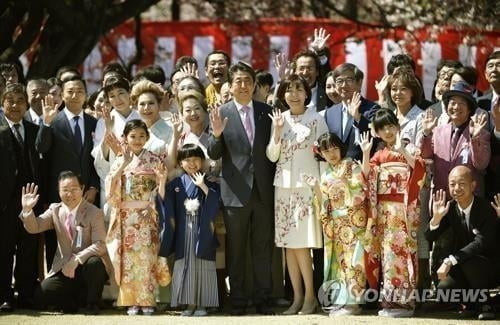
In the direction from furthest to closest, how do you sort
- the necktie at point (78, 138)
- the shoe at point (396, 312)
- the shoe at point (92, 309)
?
the necktie at point (78, 138)
the shoe at point (92, 309)
the shoe at point (396, 312)

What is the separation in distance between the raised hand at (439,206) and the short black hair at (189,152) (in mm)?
1876

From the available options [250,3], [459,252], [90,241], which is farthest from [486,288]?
[250,3]

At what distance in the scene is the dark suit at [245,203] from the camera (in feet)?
28.6

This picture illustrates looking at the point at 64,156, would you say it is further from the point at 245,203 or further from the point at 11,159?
the point at 245,203

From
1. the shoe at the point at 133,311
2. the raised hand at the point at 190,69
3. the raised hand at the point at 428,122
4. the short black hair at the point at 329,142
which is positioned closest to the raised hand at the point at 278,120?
the short black hair at the point at 329,142

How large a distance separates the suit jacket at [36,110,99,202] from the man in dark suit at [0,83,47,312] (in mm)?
112

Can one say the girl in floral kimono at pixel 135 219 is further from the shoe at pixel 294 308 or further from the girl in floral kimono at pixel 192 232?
the shoe at pixel 294 308

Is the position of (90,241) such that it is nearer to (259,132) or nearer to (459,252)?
(259,132)

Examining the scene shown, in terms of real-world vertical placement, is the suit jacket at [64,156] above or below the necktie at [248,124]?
below

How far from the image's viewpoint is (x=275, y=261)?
8.88 metres

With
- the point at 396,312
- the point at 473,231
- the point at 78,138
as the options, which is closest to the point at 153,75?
the point at 78,138

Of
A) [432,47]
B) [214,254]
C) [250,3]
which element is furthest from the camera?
[250,3]

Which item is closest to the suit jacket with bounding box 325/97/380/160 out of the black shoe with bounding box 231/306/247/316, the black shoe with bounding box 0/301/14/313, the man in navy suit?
the man in navy suit

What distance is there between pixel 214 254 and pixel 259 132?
1.03 metres
